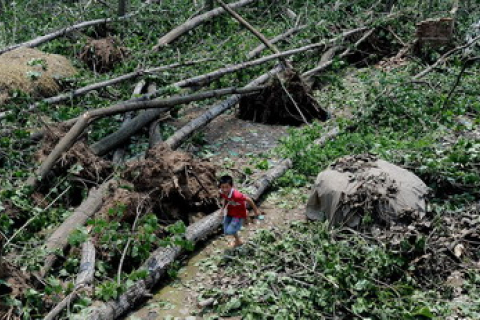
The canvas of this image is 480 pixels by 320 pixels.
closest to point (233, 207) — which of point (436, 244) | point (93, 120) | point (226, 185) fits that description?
point (226, 185)

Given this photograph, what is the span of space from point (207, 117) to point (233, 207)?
11.7 feet

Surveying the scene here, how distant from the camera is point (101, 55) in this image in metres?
11.5

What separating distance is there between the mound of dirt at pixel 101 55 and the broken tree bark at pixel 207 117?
3135 millimetres

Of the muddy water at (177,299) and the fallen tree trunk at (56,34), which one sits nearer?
the muddy water at (177,299)

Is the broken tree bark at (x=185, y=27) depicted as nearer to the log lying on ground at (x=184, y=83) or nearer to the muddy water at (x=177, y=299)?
the log lying on ground at (x=184, y=83)

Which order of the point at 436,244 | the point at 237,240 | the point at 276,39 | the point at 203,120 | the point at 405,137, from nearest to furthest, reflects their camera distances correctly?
the point at 436,244
the point at 237,240
the point at 405,137
the point at 203,120
the point at 276,39

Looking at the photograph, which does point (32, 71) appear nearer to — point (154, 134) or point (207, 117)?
point (154, 134)

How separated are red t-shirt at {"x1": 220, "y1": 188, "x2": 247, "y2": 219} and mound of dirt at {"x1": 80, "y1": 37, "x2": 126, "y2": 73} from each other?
6.71 meters

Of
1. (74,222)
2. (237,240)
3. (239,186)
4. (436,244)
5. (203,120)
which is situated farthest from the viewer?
(203,120)

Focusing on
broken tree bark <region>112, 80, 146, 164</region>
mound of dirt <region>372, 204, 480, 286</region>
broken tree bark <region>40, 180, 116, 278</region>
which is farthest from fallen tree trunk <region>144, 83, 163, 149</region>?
mound of dirt <region>372, 204, 480, 286</region>

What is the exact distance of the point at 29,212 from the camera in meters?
6.36

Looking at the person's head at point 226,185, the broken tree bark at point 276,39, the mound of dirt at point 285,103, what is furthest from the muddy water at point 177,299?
the broken tree bark at point 276,39

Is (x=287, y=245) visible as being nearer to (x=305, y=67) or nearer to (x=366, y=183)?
(x=366, y=183)

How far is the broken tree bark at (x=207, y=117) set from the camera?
8.27 meters
